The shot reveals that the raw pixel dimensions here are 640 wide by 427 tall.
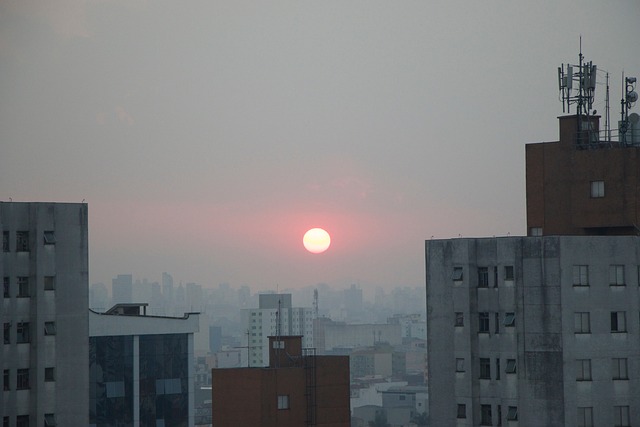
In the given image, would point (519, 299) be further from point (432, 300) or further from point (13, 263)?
point (13, 263)

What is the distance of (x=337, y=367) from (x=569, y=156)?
105 ft

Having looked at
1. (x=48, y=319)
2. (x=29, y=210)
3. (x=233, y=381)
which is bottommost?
(x=233, y=381)

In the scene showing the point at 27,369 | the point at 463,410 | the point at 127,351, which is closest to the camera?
the point at 27,369

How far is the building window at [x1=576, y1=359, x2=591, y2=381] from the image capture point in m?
60.5

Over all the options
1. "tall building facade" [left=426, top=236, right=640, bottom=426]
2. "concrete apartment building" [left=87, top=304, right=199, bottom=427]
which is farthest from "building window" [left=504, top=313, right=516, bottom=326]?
"concrete apartment building" [left=87, top=304, right=199, bottom=427]

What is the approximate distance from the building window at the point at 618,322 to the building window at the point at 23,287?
29.2m

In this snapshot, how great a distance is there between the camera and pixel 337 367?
304 feet

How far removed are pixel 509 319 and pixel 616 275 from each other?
5865 mm

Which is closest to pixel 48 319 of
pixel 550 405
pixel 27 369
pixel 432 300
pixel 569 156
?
pixel 27 369

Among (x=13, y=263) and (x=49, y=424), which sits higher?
(x=13, y=263)

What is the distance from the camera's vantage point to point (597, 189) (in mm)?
66000

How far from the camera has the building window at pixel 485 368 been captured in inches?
2464

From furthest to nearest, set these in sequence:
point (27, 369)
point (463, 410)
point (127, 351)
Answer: point (127, 351)
point (463, 410)
point (27, 369)

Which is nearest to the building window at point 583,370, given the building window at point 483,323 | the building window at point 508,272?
the building window at point 483,323
